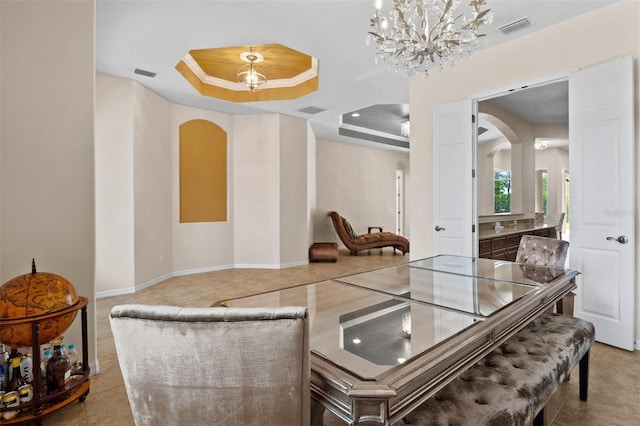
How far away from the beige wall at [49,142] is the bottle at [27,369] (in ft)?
1.36

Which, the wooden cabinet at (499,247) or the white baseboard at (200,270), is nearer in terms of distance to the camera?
the wooden cabinet at (499,247)

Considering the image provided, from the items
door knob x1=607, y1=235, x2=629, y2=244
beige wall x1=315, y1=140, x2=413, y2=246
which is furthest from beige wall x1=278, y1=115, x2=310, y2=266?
door knob x1=607, y1=235, x2=629, y2=244

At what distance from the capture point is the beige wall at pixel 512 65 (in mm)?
2738

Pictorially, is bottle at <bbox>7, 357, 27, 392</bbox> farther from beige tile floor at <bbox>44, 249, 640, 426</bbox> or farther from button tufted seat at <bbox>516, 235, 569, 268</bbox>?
button tufted seat at <bbox>516, 235, 569, 268</bbox>

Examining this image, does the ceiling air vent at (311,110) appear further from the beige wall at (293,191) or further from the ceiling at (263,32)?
the ceiling at (263,32)

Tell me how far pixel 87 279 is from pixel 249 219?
393cm

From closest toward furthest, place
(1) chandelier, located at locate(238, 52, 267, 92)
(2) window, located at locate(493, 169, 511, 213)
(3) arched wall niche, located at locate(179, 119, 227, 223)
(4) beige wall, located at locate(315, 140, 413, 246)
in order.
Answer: (1) chandelier, located at locate(238, 52, 267, 92) < (3) arched wall niche, located at locate(179, 119, 227, 223) < (4) beige wall, located at locate(315, 140, 413, 246) < (2) window, located at locate(493, 169, 511, 213)

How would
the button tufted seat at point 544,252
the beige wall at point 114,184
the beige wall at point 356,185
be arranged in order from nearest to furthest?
the button tufted seat at point 544,252, the beige wall at point 114,184, the beige wall at point 356,185

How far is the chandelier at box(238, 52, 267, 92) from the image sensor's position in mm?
4393

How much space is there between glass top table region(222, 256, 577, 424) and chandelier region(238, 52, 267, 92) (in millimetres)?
3420

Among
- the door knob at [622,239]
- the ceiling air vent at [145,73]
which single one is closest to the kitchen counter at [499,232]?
the door knob at [622,239]

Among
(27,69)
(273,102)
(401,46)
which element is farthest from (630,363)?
(273,102)

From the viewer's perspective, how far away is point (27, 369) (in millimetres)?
1809

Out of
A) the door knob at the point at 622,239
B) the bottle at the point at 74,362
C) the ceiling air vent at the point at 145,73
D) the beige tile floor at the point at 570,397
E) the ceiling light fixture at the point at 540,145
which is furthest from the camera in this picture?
the ceiling light fixture at the point at 540,145
